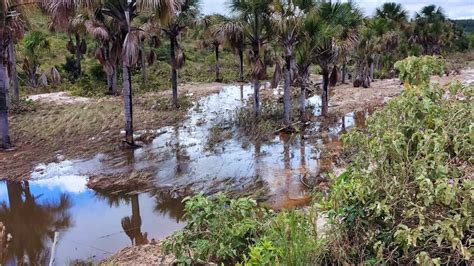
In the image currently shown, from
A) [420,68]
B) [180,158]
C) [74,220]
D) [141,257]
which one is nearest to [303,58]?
[180,158]

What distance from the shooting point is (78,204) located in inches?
366

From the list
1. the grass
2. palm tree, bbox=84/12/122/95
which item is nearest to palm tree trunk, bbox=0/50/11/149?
palm tree, bbox=84/12/122/95

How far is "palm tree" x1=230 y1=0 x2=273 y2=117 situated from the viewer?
14492mm

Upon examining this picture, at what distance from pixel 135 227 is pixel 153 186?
201cm

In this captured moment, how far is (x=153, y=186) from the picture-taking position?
10188 mm

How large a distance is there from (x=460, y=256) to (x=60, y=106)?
18.3 meters

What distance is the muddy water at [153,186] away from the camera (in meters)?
7.76

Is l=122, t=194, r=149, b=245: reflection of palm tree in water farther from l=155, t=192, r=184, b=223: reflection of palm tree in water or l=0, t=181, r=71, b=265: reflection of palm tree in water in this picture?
l=0, t=181, r=71, b=265: reflection of palm tree in water

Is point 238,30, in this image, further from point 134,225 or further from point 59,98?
point 59,98

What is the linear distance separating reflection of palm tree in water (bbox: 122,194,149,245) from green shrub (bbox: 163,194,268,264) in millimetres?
2118

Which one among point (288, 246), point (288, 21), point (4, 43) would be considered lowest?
point (288, 246)

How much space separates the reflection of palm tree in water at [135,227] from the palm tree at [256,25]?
7877 mm

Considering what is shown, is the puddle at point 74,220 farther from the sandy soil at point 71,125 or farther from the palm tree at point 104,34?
the palm tree at point 104,34

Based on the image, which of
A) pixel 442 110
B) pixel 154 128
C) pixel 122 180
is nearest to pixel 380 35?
pixel 154 128
